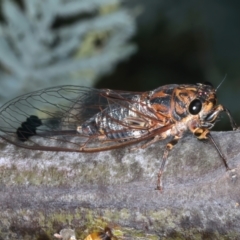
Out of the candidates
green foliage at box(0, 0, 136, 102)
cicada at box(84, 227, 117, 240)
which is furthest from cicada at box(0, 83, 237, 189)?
green foliage at box(0, 0, 136, 102)

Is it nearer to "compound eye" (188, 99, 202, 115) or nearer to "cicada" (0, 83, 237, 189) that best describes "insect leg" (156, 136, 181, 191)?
"cicada" (0, 83, 237, 189)

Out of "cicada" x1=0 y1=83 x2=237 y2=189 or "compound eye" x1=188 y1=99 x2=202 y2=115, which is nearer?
"cicada" x1=0 y1=83 x2=237 y2=189

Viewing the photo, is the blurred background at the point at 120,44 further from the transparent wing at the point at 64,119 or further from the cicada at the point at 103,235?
the cicada at the point at 103,235

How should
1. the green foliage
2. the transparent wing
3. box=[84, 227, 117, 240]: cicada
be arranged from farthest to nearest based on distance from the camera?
the green foliage < the transparent wing < box=[84, 227, 117, 240]: cicada

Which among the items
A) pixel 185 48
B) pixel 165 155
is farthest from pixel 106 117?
pixel 185 48

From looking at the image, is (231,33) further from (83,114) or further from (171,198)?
(171,198)

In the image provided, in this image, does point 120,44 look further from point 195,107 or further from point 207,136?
point 207,136

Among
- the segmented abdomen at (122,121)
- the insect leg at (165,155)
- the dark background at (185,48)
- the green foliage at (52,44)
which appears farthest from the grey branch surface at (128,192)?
the dark background at (185,48)

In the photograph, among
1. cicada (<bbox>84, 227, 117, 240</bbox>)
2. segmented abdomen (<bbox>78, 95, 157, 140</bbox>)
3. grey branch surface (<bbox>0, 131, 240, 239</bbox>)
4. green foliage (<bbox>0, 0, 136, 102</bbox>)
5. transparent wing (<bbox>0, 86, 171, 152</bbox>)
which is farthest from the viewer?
green foliage (<bbox>0, 0, 136, 102</bbox>)
